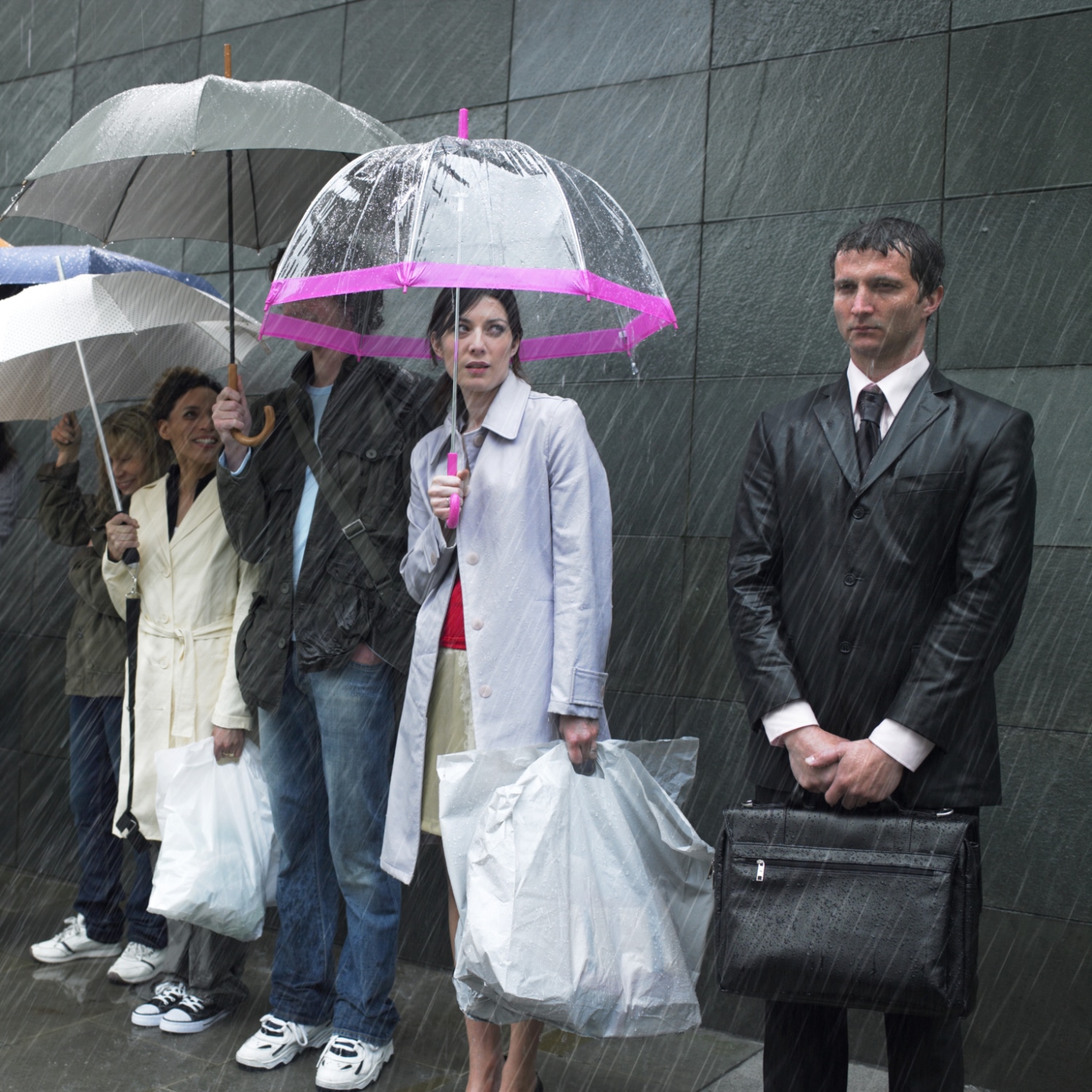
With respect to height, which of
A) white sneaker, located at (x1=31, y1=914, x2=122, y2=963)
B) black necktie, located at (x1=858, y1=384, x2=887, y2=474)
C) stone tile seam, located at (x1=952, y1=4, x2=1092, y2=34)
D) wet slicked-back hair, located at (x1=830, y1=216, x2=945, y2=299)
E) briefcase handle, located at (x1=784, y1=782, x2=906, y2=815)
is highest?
stone tile seam, located at (x1=952, y1=4, x2=1092, y2=34)

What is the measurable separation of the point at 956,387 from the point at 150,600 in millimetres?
3122

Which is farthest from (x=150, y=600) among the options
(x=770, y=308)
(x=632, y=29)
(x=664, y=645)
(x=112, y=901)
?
(x=632, y=29)

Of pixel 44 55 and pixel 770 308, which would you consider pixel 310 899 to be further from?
pixel 44 55

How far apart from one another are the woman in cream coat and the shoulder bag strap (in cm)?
64

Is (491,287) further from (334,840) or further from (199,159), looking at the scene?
(334,840)

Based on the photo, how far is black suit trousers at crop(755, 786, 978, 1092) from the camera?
3.05 meters

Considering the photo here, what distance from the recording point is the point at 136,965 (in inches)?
201

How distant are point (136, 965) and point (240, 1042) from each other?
823 millimetres

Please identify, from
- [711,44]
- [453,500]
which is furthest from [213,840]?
Answer: [711,44]

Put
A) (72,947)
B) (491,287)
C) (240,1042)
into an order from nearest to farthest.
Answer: (491,287) → (240,1042) → (72,947)

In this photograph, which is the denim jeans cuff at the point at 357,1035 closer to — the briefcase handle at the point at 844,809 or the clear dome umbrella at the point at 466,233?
the briefcase handle at the point at 844,809

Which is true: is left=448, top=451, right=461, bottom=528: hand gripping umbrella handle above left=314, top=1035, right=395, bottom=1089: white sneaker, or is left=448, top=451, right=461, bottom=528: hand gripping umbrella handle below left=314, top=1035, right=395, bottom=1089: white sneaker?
above

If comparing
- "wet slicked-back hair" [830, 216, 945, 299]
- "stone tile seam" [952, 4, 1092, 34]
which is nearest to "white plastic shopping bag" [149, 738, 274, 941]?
"wet slicked-back hair" [830, 216, 945, 299]

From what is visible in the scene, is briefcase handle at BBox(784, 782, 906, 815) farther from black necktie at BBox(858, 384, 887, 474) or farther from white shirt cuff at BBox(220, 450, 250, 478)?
white shirt cuff at BBox(220, 450, 250, 478)
